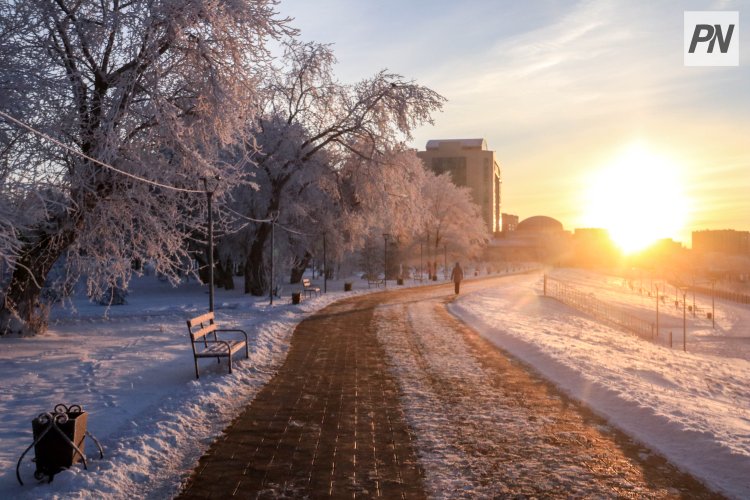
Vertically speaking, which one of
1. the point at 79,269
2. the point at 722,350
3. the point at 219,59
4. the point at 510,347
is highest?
the point at 219,59

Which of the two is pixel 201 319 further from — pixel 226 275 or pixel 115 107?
pixel 226 275

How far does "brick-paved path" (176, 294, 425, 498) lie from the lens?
5.41m

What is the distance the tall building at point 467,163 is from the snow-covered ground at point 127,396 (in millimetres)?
142004

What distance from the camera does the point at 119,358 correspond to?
11969mm

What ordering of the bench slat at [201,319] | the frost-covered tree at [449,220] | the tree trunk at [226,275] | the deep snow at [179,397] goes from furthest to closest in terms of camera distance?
the frost-covered tree at [449,220]
the tree trunk at [226,275]
the bench slat at [201,319]
the deep snow at [179,397]

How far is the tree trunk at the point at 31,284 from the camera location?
13766mm

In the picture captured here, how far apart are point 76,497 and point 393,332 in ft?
40.2

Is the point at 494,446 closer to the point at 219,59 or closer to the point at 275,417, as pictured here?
the point at 275,417

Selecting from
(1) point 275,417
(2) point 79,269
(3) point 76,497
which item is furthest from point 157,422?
(2) point 79,269

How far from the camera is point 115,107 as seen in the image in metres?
12.3

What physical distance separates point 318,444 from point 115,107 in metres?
8.76

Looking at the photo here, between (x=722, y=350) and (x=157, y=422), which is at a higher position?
(x=157, y=422)

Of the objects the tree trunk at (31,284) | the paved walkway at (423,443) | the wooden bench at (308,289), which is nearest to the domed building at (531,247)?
the wooden bench at (308,289)

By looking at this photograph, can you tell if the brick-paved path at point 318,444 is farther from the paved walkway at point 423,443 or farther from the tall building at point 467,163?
the tall building at point 467,163
